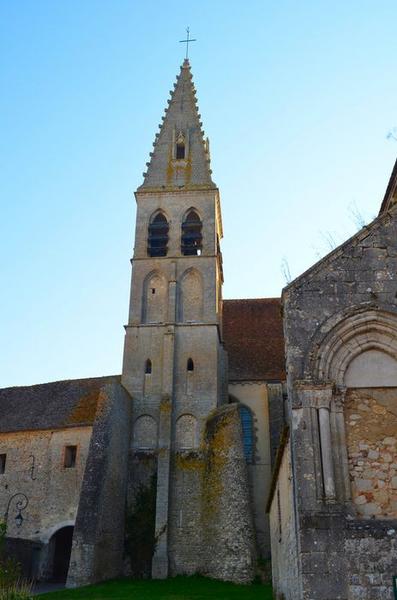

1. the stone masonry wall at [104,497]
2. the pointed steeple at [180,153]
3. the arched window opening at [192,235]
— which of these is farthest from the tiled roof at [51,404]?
the pointed steeple at [180,153]

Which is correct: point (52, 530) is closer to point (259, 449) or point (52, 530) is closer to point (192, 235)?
point (259, 449)

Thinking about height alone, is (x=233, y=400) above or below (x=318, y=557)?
above

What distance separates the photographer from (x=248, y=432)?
2908cm

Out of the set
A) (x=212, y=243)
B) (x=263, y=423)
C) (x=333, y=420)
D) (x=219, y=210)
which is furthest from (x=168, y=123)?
(x=333, y=420)

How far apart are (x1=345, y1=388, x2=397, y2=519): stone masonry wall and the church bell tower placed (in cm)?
1670

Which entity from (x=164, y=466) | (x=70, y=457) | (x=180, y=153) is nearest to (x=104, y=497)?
(x=164, y=466)

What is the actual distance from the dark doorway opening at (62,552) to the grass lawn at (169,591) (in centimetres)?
463

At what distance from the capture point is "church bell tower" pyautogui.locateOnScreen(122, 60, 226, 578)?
85.1 feet

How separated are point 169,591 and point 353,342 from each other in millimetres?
13554

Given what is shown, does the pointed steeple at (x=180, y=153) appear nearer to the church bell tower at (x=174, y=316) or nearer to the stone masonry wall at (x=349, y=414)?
the church bell tower at (x=174, y=316)

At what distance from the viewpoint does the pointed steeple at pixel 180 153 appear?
33469 mm

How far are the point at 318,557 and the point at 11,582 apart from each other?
971 cm

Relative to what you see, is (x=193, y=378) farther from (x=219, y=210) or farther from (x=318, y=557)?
(x=318, y=557)

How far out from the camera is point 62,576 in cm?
2678
